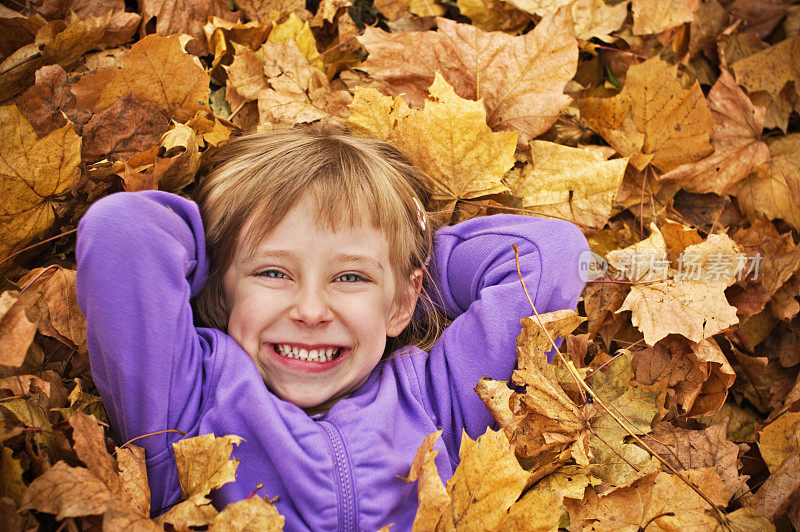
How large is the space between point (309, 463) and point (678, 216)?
5.15 ft

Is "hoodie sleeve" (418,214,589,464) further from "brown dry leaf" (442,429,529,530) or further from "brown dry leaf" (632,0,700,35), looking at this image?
"brown dry leaf" (632,0,700,35)

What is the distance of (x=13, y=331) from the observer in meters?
1.26

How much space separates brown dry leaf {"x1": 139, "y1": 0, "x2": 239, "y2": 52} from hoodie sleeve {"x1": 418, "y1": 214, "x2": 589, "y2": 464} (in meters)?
1.10

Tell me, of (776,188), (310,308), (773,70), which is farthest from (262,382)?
(773,70)

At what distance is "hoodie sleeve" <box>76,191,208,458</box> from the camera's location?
1.40m

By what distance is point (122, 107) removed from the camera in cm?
183

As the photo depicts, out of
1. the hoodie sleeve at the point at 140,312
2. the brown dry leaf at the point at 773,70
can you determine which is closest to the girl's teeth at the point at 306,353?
the hoodie sleeve at the point at 140,312

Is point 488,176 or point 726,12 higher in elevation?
point 726,12

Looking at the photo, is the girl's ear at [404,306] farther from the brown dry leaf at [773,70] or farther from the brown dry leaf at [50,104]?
the brown dry leaf at [773,70]

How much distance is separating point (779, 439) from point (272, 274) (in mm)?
1458

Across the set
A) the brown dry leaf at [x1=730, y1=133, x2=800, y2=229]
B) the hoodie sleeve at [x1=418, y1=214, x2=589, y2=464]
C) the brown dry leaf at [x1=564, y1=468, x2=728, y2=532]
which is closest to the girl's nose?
the hoodie sleeve at [x1=418, y1=214, x2=589, y2=464]

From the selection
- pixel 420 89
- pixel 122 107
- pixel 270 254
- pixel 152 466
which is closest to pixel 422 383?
pixel 270 254

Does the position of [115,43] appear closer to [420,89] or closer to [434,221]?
[420,89]

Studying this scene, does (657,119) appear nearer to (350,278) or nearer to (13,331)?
(350,278)
